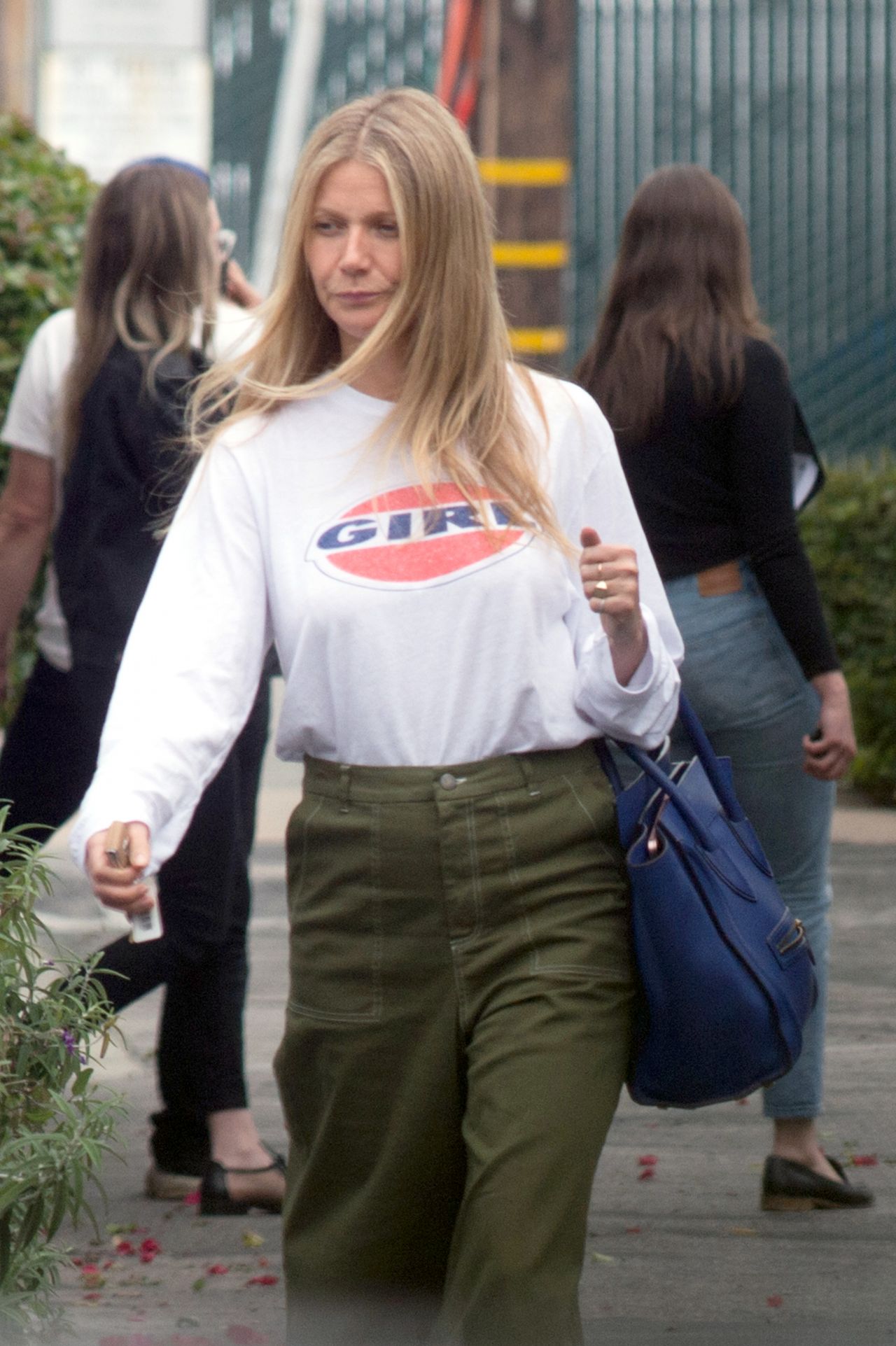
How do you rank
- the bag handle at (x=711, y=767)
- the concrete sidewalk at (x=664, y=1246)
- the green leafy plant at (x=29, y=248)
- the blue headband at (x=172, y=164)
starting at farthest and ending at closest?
the green leafy plant at (x=29, y=248) < the blue headband at (x=172, y=164) < the concrete sidewalk at (x=664, y=1246) < the bag handle at (x=711, y=767)

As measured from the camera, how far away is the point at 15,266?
513 cm

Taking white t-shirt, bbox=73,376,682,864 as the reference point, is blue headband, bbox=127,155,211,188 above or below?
above

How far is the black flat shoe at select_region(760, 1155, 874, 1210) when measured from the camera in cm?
387

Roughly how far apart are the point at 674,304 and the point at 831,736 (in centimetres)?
82

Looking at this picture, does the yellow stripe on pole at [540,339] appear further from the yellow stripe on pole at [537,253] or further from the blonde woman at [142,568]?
the blonde woman at [142,568]

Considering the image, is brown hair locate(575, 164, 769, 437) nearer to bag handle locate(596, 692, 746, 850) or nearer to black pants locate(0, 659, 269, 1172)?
black pants locate(0, 659, 269, 1172)

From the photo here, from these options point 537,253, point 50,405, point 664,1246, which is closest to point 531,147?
point 537,253

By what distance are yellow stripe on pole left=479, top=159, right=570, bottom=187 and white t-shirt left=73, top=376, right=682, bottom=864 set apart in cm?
603

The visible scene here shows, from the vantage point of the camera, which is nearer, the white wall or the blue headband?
the blue headband

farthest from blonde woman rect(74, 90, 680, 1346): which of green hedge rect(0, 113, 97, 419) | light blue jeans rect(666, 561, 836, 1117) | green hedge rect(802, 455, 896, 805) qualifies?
green hedge rect(802, 455, 896, 805)

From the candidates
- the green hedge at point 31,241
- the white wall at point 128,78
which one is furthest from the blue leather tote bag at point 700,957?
the white wall at point 128,78

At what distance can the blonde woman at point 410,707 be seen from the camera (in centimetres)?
251

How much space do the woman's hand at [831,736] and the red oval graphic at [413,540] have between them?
1.28m

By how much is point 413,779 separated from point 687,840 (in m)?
0.35
